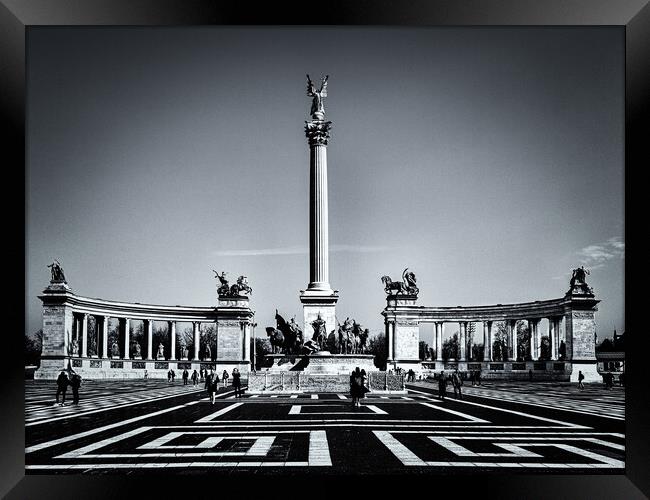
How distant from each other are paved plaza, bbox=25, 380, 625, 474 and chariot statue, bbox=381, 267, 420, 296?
5668cm

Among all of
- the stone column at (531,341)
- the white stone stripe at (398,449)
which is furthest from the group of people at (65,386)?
the stone column at (531,341)

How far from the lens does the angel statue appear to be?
201 ft

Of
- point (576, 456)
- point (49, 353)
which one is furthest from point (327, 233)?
point (576, 456)

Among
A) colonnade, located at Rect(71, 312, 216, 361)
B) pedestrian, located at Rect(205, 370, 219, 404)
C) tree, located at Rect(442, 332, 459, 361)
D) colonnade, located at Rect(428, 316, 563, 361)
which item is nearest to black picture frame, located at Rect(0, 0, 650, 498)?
pedestrian, located at Rect(205, 370, 219, 404)

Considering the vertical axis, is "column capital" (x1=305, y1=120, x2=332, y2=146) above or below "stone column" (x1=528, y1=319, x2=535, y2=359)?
above

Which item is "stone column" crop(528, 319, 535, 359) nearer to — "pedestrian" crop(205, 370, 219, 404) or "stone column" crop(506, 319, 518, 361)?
"stone column" crop(506, 319, 518, 361)


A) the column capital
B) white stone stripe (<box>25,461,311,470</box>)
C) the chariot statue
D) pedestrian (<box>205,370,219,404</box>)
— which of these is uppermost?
the column capital

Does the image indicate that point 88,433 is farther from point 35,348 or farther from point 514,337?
point 35,348

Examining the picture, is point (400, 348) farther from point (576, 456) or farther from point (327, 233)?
point (576, 456)

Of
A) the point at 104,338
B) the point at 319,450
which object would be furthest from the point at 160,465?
the point at 104,338

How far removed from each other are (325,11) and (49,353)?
2788 inches

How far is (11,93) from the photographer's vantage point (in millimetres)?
15094

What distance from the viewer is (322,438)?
21.6m

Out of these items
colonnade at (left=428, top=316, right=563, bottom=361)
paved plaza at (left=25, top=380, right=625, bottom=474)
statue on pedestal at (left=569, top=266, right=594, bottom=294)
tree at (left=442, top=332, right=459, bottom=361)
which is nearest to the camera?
paved plaza at (left=25, top=380, right=625, bottom=474)
